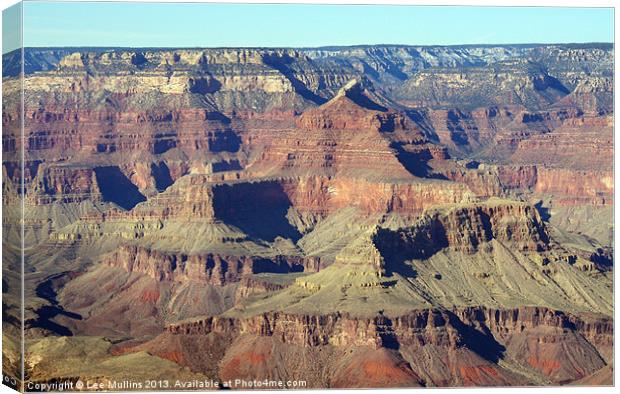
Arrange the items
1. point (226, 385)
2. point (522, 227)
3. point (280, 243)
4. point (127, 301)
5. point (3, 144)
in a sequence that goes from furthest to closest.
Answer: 1. point (280, 243)
2. point (127, 301)
3. point (522, 227)
4. point (226, 385)
5. point (3, 144)

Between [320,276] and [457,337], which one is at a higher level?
[320,276]

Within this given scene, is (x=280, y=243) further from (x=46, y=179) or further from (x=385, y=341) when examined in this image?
(x=385, y=341)

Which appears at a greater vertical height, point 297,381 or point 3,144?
point 3,144

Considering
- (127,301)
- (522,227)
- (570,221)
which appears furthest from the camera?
(570,221)

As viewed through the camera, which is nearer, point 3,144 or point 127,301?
point 3,144

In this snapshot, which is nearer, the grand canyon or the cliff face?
the grand canyon

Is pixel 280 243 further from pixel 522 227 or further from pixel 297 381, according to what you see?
pixel 297 381

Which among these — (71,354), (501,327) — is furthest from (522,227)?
(71,354)

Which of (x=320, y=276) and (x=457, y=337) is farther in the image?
(x=320, y=276)

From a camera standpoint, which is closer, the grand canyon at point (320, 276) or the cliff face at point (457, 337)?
the grand canyon at point (320, 276)
